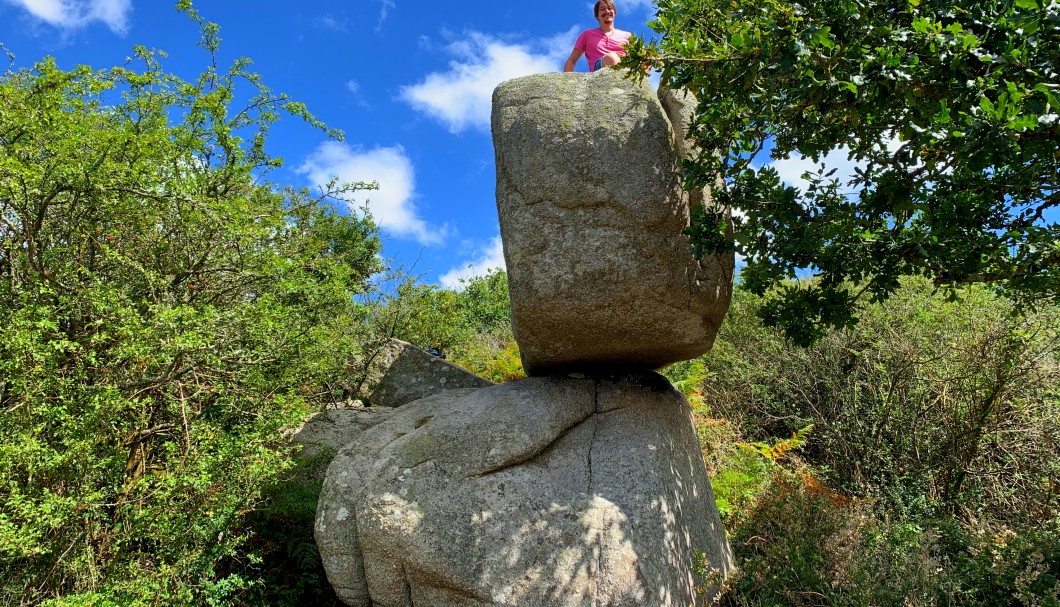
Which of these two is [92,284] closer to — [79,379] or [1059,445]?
[79,379]

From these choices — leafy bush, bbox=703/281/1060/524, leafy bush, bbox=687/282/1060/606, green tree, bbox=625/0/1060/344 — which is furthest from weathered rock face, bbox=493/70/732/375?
leafy bush, bbox=703/281/1060/524

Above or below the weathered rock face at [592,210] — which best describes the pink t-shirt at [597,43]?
above

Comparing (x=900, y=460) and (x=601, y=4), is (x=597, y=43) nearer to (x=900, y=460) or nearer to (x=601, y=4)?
(x=601, y=4)

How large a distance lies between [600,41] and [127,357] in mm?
5532

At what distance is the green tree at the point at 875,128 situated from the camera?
12.1 ft

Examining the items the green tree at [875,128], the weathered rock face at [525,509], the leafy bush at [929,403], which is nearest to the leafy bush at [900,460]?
the leafy bush at [929,403]

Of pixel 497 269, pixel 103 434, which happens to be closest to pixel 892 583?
pixel 103 434

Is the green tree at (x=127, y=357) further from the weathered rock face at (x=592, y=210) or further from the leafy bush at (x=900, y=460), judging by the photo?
the leafy bush at (x=900, y=460)

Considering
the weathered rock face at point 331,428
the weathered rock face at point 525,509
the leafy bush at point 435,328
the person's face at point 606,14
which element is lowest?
the weathered rock face at point 525,509

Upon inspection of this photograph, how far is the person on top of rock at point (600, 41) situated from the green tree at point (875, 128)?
189cm

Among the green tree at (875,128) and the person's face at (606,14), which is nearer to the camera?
the green tree at (875,128)

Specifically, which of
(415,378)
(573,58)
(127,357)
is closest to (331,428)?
(415,378)

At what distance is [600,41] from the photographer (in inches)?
276

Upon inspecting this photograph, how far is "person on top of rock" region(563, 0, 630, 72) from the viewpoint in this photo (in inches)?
275
